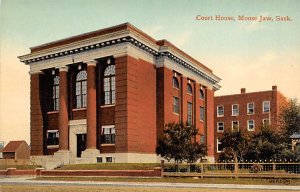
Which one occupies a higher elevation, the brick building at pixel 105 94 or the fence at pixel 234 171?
the brick building at pixel 105 94

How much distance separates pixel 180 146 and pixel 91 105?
9355 millimetres

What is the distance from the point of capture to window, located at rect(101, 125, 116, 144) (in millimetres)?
34438

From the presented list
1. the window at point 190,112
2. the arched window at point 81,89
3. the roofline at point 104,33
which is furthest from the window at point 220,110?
the arched window at point 81,89

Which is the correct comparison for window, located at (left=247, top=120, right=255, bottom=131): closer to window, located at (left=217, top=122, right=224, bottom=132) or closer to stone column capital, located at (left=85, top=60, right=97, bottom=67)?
window, located at (left=217, top=122, right=224, bottom=132)

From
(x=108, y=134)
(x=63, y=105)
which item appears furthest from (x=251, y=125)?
(x=63, y=105)

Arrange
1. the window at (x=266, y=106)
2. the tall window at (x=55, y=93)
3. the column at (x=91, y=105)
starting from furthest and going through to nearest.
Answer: the window at (x=266, y=106) < the tall window at (x=55, y=93) < the column at (x=91, y=105)

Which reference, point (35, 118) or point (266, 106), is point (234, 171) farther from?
point (266, 106)

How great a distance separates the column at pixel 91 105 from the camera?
3488 centimetres

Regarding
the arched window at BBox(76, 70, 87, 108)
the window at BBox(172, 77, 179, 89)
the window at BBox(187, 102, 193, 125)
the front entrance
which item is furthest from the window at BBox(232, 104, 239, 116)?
the arched window at BBox(76, 70, 87, 108)

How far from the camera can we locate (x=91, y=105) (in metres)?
34.9

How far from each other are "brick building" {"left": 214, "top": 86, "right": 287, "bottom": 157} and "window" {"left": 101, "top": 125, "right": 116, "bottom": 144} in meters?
25.3

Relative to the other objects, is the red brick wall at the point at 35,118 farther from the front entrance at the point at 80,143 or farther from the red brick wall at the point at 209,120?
the red brick wall at the point at 209,120

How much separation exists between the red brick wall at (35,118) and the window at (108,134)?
7.32m

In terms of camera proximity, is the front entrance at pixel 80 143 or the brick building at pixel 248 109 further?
the brick building at pixel 248 109
